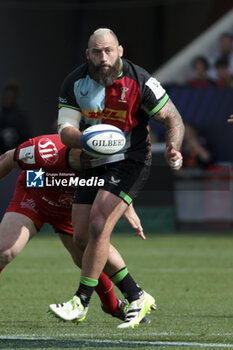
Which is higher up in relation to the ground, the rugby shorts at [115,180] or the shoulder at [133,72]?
the shoulder at [133,72]

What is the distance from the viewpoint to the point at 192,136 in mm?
17406

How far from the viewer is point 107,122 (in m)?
7.46

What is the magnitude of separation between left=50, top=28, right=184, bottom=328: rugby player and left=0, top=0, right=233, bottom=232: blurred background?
934 cm

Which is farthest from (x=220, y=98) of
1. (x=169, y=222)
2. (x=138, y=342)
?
(x=138, y=342)

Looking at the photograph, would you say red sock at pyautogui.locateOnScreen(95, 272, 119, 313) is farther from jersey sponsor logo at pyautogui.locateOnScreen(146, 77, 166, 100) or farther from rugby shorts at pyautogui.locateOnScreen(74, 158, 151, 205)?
jersey sponsor logo at pyautogui.locateOnScreen(146, 77, 166, 100)

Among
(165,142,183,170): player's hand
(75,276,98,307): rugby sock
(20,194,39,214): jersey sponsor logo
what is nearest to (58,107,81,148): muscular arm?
(165,142,183,170): player's hand

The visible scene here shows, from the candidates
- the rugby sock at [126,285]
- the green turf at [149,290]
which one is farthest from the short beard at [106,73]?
the green turf at [149,290]

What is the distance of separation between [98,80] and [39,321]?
83.1 inches

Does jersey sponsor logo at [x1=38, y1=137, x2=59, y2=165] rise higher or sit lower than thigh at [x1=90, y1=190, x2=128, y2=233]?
higher

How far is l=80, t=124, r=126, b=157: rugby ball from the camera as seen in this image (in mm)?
7246

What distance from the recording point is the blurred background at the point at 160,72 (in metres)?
17.1

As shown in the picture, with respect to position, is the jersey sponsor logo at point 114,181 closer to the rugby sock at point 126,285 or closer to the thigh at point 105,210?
the thigh at point 105,210

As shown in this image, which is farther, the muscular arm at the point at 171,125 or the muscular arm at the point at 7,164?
the muscular arm at the point at 7,164

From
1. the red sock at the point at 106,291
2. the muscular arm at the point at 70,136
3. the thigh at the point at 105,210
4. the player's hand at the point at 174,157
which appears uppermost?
the muscular arm at the point at 70,136
